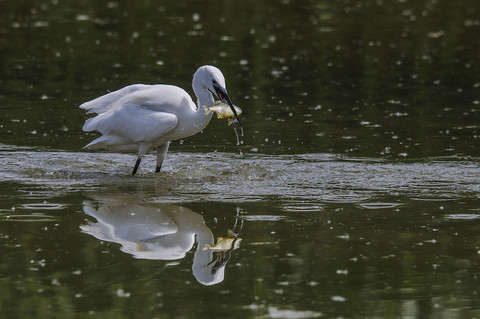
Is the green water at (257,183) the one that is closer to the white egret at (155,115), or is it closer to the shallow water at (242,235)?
the shallow water at (242,235)

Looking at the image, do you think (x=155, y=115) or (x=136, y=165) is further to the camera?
(x=136, y=165)

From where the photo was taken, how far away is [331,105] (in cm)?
1537

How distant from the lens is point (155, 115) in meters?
11.0

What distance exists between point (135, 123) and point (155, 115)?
0.25 metres

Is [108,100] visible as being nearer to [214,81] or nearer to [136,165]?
[136,165]

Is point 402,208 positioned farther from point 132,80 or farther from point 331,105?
point 132,80

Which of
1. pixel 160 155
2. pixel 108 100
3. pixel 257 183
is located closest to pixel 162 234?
pixel 257 183

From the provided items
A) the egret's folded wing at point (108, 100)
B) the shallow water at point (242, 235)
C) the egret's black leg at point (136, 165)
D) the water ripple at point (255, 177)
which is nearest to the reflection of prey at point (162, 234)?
the shallow water at point (242, 235)

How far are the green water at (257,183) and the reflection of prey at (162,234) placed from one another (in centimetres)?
3

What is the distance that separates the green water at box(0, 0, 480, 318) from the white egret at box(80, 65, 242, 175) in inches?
16.4

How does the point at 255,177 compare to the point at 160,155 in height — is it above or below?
Result: below

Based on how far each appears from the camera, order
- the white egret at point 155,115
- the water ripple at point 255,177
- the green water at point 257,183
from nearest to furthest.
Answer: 1. the green water at point 257,183
2. the water ripple at point 255,177
3. the white egret at point 155,115

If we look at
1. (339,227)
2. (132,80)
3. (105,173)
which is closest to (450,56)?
(132,80)

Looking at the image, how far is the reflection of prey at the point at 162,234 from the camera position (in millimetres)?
8070
